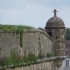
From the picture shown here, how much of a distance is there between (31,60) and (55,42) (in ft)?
10.7

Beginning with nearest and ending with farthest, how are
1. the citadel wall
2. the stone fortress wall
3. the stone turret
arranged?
the stone fortress wall < the citadel wall < the stone turret

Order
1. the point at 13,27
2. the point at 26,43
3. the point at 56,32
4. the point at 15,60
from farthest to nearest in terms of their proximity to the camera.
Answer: the point at 56,32
the point at 26,43
the point at 13,27
the point at 15,60

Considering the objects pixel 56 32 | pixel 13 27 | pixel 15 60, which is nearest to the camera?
pixel 15 60

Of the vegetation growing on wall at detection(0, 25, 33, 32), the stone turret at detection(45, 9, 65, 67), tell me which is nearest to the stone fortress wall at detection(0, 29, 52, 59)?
the vegetation growing on wall at detection(0, 25, 33, 32)

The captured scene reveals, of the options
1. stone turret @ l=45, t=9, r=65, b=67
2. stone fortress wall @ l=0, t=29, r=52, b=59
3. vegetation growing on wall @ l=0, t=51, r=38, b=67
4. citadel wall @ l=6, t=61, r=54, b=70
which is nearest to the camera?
vegetation growing on wall @ l=0, t=51, r=38, b=67

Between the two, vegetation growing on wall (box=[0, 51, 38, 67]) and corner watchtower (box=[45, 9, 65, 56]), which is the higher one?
corner watchtower (box=[45, 9, 65, 56])

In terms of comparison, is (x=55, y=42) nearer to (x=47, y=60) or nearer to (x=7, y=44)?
(x=47, y=60)

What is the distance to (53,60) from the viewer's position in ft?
61.3

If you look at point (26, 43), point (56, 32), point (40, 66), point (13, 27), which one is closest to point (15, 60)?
point (13, 27)

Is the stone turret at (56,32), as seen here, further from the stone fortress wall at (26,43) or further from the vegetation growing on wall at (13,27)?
the vegetation growing on wall at (13,27)

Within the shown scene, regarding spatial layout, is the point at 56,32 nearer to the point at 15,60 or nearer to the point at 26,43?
the point at 26,43

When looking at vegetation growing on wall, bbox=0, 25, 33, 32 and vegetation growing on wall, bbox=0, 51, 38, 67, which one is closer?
vegetation growing on wall, bbox=0, 51, 38, 67

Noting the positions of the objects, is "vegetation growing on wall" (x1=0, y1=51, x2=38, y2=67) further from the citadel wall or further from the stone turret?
the stone turret

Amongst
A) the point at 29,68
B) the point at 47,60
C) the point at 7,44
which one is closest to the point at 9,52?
the point at 7,44
